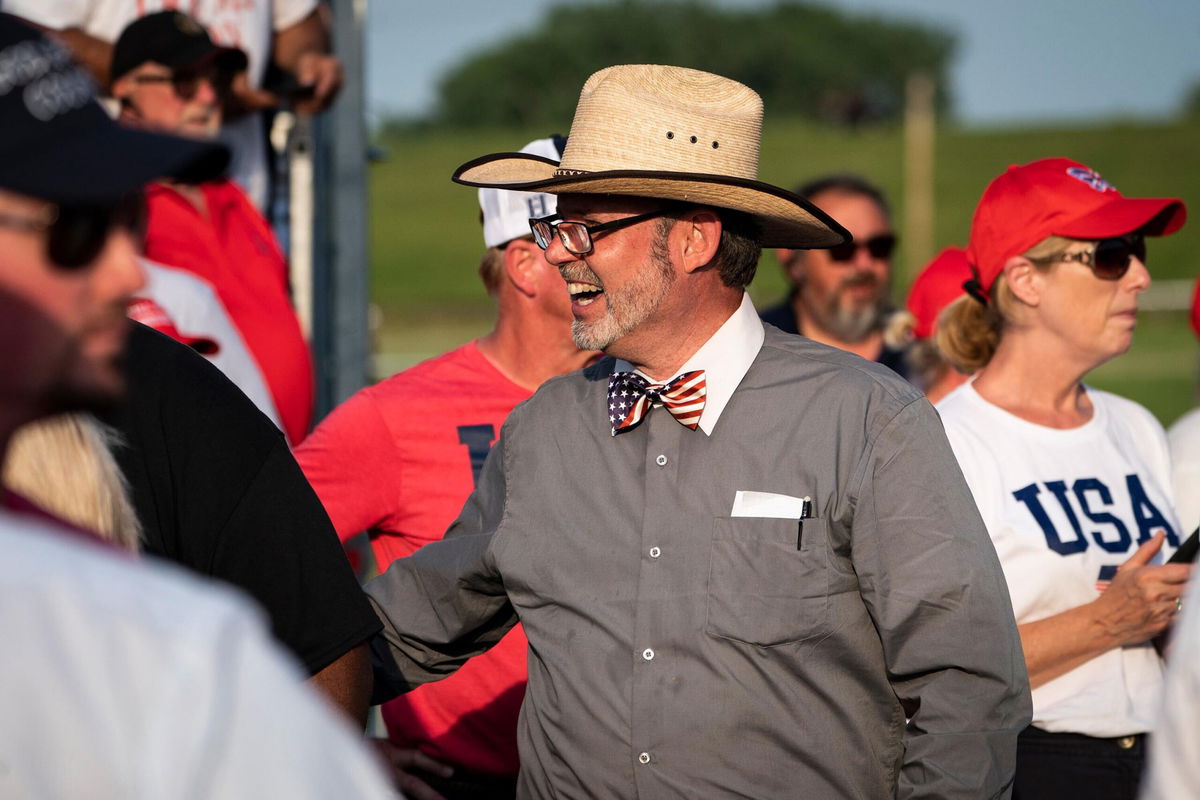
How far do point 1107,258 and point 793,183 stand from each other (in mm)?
54569

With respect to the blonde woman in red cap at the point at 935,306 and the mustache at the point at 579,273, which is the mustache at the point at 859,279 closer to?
the blonde woman in red cap at the point at 935,306

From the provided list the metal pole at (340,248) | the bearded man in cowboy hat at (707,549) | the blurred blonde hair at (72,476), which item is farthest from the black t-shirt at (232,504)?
the metal pole at (340,248)

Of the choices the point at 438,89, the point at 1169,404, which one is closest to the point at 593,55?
the point at 438,89

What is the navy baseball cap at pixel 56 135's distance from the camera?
1339 mm

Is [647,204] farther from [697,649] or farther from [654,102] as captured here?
[697,649]

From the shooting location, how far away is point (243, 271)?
5.10m

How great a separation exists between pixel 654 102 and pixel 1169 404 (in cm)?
2381

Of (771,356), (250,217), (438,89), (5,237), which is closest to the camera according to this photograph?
(5,237)

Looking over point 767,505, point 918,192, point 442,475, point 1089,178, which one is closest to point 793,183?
point 918,192

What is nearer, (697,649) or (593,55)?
(697,649)

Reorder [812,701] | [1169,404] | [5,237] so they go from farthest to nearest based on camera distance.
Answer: [1169,404], [812,701], [5,237]

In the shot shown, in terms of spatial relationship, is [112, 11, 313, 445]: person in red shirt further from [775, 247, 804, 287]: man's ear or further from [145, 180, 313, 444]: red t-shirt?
[775, 247, 804, 287]: man's ear

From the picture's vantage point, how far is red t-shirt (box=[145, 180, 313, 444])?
494cm

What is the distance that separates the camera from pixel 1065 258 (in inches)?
161
